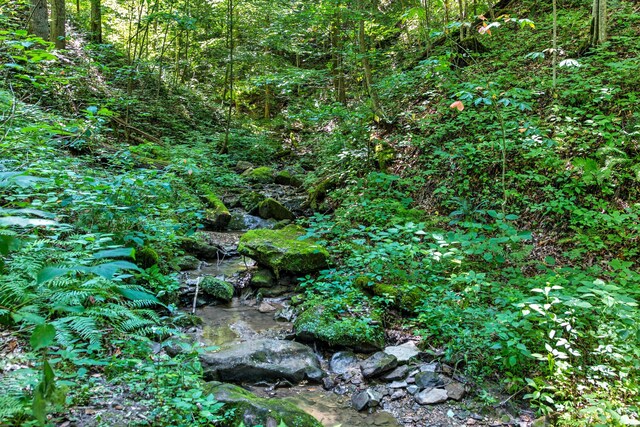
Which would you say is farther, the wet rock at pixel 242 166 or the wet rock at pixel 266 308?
the wet rock at pixel 242 166

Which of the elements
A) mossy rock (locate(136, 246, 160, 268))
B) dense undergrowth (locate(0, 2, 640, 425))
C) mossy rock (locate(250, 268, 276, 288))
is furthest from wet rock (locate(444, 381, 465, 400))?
mossy rock (locate(136, 246, 160, 268))

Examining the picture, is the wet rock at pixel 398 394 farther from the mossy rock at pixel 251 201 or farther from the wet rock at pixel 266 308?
the mossy rock at pixel 251 201

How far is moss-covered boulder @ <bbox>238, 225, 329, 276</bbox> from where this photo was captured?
6660 millimetres

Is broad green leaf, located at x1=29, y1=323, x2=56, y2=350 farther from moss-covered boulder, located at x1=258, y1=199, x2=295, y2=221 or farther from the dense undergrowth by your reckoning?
moss-covered boulder, located at x1=258, y1=199, x2=295, y2=221

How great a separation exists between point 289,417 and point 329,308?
2.06 meters

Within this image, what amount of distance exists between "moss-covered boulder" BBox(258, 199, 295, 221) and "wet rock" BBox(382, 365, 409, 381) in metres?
6.35

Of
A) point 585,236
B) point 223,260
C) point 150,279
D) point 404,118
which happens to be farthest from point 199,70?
point 585,236

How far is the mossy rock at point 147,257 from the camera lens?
5.48 meters

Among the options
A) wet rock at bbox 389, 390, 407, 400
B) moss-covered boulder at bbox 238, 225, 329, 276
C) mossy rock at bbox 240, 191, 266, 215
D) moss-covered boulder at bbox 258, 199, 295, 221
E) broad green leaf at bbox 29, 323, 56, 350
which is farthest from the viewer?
mossy rock at bbox 240, 191, 266, 215

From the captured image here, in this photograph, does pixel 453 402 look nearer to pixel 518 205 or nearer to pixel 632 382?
pixel 632 382

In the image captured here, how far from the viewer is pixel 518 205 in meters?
6.65

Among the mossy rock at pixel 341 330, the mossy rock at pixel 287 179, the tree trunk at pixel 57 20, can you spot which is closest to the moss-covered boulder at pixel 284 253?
the mossy rock at pixel 341 330

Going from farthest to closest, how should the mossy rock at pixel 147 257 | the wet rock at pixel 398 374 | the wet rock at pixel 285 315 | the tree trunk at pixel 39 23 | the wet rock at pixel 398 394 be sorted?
the tree trunk at pixel 39 23, the wet rock at pixel 285 315, the mossy rock at pixel 147 257, the wet rock at pixel 398 374, the wet rock at pixel 398 394

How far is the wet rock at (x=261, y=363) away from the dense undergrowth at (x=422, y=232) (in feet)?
2.43
